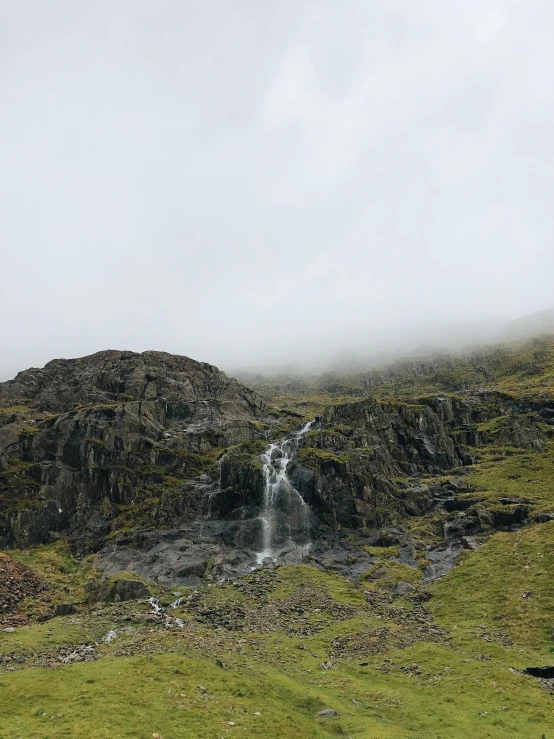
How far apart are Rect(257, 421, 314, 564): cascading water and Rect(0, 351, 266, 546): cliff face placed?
46.0 ft

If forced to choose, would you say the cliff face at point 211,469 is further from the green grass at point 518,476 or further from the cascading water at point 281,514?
the green grass at point 518,476

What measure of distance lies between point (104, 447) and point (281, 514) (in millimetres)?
44159

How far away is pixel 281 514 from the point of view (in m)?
89.1

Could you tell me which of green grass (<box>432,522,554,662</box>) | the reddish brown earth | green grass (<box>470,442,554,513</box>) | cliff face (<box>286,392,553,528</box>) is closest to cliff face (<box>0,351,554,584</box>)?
cliff face (<box>286,392,553,528</box>)

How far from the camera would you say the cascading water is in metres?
82.3

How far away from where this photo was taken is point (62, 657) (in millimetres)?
39000

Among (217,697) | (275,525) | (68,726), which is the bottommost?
(275,525)

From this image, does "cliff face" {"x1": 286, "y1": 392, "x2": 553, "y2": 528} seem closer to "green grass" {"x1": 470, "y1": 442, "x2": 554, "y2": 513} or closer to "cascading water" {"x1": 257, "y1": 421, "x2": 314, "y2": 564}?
"cascading water" {"x1": 257, "y1": 421, "x2": 314, "y2": 564}

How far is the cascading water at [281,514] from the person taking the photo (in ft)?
270

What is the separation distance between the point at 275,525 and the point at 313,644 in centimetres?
4050

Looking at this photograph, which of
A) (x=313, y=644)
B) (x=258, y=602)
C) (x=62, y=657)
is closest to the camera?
(x=62, y=657)

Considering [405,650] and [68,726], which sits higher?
[68,726]

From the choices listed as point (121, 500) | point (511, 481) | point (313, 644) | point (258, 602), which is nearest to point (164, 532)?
point (121, 500)

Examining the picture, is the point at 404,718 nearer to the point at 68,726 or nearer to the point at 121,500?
the point at 68,726
